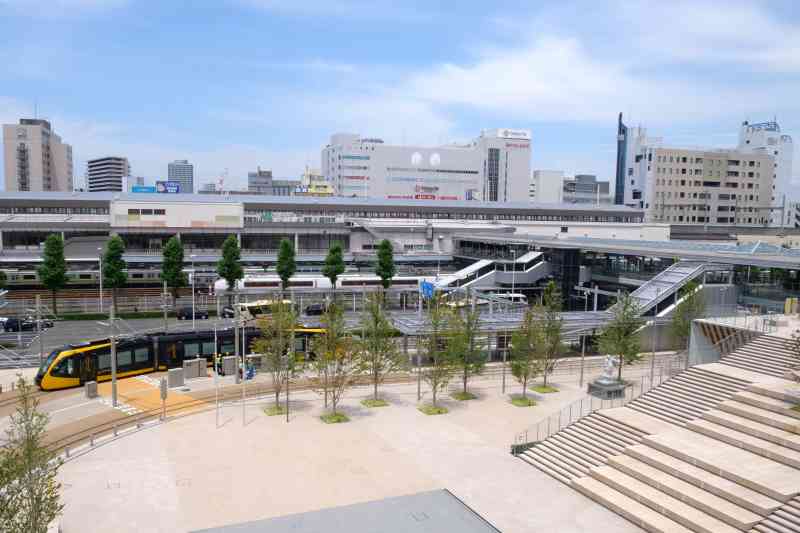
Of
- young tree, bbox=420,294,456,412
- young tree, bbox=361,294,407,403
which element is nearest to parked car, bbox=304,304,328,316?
young tree, bbox=420,294,456,412

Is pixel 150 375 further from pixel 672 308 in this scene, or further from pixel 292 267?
pixel 672 308

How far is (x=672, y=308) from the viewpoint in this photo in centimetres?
4178

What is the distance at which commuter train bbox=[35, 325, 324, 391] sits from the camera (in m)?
30.4

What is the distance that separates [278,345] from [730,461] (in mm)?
17569

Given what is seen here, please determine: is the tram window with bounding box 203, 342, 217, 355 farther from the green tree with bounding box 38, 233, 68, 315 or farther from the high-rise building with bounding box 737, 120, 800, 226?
the high-rise building with bounding box 737, 120, 800, 226

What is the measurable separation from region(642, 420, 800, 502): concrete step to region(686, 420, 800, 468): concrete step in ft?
0.37

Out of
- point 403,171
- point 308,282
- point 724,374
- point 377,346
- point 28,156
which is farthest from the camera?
point 28,156

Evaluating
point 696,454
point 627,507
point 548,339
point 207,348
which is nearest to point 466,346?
point 548,339

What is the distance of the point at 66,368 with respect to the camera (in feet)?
100.0

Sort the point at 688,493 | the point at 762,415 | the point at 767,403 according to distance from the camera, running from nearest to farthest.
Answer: the point at 688,493
the point at 762,415
the point at 767,403

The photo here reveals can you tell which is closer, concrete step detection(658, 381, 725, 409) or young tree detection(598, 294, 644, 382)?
concrete step detection(658, 381, 725, 409)

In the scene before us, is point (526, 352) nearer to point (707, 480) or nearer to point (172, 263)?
point (707, 480)

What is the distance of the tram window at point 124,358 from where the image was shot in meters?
33.0

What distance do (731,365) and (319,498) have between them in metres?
18.9
